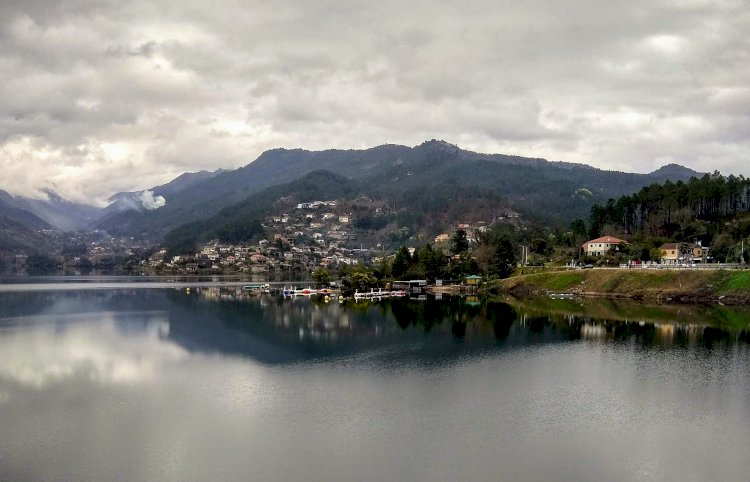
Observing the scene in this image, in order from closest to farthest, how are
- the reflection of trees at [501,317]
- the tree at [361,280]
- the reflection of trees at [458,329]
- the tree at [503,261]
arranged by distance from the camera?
the reflection of trees at [458,329] → the reflection of trees at [501,317] → the tree at [361,280] → the tree at [503,261]

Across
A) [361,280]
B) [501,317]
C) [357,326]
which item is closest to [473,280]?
[361,280]

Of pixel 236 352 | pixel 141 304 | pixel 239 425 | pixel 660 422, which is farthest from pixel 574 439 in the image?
pixel 141 304

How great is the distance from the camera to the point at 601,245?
103562 mm

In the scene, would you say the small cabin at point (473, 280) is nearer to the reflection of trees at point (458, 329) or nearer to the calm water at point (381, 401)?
the reflection of trees at point (458, 329)

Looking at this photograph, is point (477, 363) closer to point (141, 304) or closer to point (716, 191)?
point (141, 304)

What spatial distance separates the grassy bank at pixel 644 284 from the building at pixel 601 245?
453 inches

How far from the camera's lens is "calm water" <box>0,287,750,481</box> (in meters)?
22.9

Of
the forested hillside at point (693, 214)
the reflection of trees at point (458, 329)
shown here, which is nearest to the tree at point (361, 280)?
the reflection of trees at point (458, 329)

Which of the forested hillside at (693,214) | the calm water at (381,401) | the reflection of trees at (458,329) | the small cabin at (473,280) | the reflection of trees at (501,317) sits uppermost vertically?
the forested hillside at (693,214)

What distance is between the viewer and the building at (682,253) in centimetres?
9242

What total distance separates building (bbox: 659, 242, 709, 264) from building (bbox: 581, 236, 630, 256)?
27.5ft

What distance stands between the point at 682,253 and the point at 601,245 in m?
13.4

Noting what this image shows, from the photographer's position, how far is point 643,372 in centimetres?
3781

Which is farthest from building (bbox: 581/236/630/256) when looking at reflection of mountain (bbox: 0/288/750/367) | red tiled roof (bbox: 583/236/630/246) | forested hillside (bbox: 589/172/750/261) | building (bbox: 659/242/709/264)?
reflection of mountain (bbox: 0/288/750/367)
